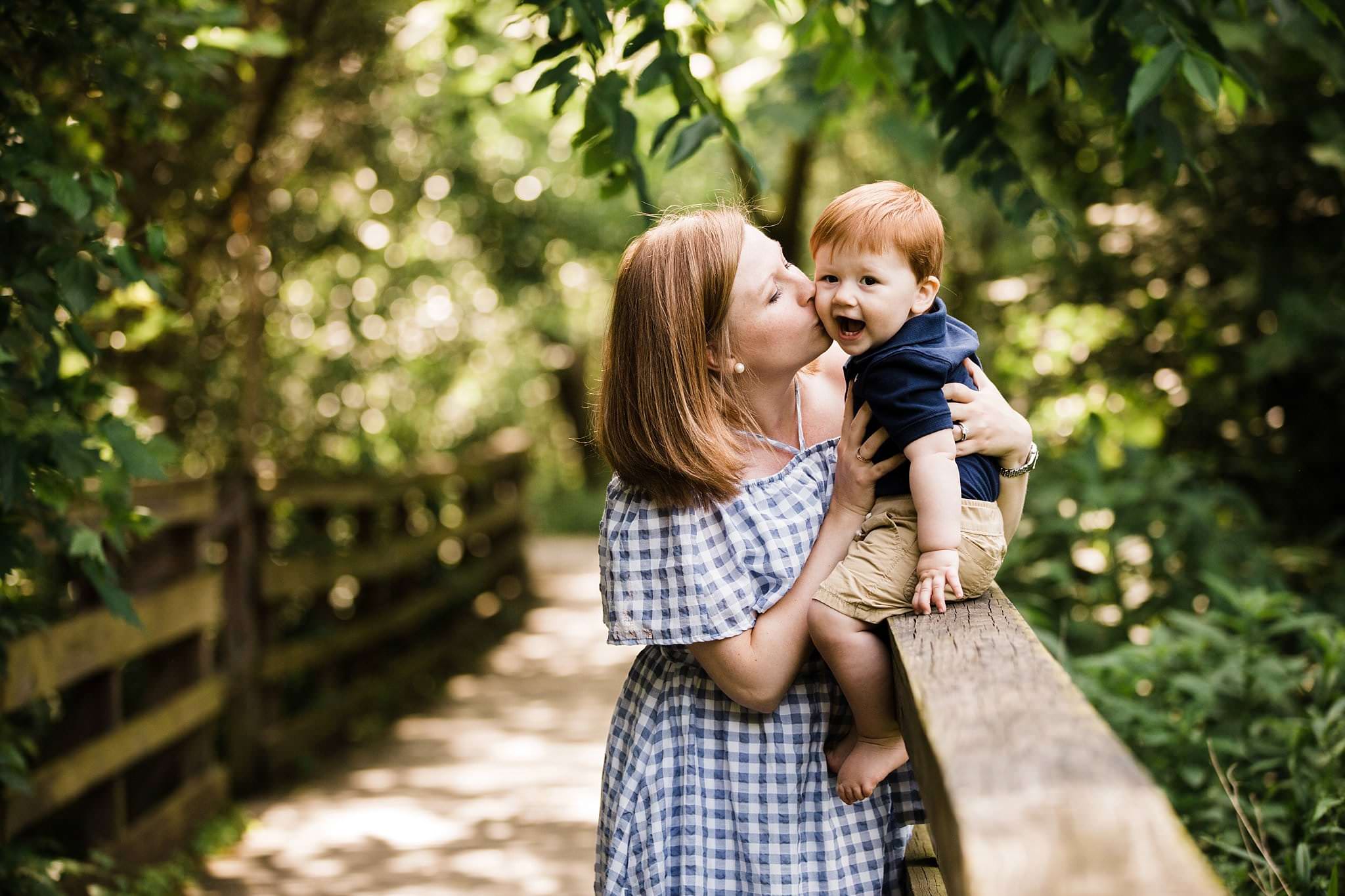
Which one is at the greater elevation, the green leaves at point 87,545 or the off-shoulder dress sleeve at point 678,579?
the green leaves at point 87,545

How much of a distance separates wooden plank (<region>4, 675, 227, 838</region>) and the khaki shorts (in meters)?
2.53

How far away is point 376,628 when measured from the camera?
6941 mm

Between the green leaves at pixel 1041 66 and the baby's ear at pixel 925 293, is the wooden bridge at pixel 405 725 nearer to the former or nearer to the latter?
the baby's ear at pixel 925 293

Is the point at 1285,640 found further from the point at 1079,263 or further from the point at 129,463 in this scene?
the point at 129,463

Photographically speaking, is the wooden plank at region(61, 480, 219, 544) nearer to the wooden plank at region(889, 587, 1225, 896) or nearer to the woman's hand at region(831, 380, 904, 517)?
the woman's hand at region(831, 380, 904, 517)

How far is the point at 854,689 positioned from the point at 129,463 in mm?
1632

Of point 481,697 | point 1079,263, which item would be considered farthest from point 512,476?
point 1079,263

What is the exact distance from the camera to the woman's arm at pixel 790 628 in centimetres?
179

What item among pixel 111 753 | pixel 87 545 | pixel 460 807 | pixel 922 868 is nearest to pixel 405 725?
pixel 460 807

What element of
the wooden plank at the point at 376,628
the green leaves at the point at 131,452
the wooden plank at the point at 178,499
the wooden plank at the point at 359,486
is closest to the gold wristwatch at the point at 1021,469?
the green leaves at the point at 131,452

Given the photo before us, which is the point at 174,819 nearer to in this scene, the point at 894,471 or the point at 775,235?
the point at 894,471

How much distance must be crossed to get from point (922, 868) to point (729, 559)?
56cm

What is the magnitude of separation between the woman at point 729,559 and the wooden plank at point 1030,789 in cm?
43

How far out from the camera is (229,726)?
5.56 m
